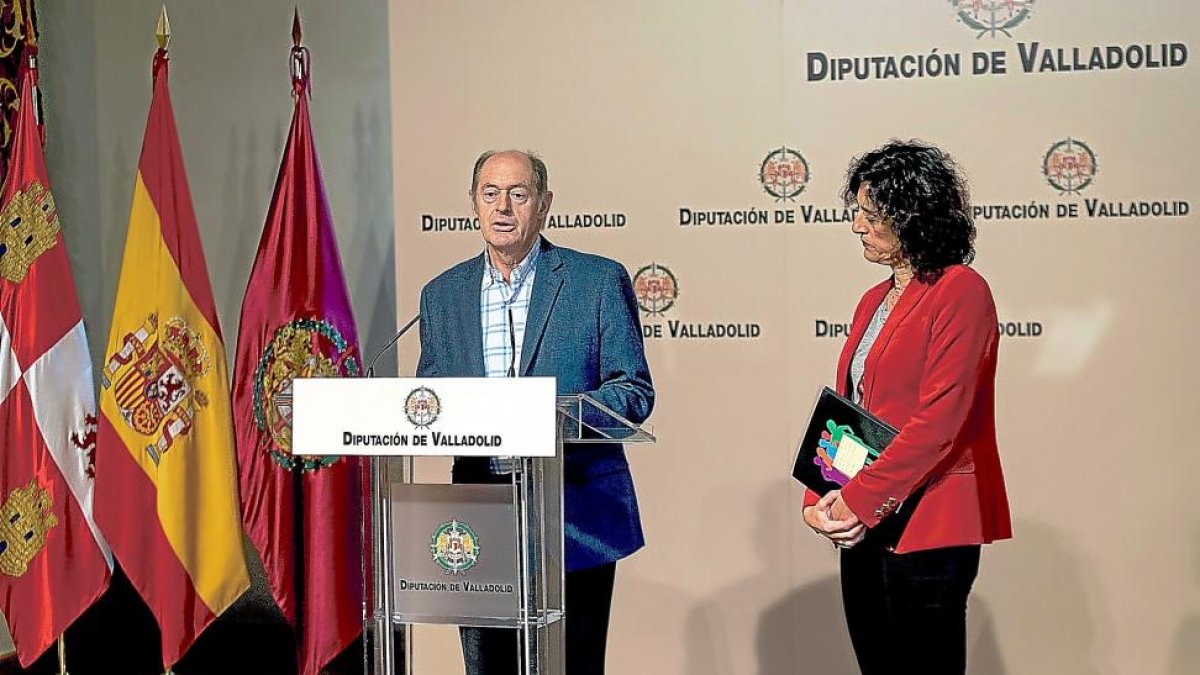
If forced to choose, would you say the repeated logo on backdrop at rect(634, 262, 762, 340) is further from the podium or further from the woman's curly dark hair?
the podium

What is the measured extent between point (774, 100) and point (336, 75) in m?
1.58

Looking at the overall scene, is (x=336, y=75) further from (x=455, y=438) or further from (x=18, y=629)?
(x=455, y=438)

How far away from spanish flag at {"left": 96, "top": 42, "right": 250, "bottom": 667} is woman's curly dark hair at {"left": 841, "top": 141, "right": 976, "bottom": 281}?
199 centimetres

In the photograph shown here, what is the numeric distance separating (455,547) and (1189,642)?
222 cm

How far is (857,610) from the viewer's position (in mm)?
2912

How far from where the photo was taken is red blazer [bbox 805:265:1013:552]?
2748 mm

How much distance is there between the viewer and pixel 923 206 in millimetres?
2893

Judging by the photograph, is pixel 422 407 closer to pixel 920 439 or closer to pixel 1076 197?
pixel 920 439

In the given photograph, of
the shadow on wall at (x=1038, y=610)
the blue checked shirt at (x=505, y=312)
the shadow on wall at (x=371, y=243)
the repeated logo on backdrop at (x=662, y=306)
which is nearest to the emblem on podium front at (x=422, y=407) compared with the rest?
the blue checked shirt at (x=505, y=312)

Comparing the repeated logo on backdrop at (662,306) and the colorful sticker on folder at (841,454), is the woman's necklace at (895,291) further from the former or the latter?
the repeated logo on backdrop at (662,306)

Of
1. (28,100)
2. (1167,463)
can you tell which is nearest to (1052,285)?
(1167,463)

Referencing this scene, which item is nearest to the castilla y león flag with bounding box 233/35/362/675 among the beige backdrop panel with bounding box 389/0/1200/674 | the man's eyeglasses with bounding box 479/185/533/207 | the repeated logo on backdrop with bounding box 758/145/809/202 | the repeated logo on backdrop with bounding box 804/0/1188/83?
the beige backdrop panel with bounding box 389/0/1200/674

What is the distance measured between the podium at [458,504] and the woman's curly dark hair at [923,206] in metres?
0.79

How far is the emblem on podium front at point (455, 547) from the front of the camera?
7.95 feet
